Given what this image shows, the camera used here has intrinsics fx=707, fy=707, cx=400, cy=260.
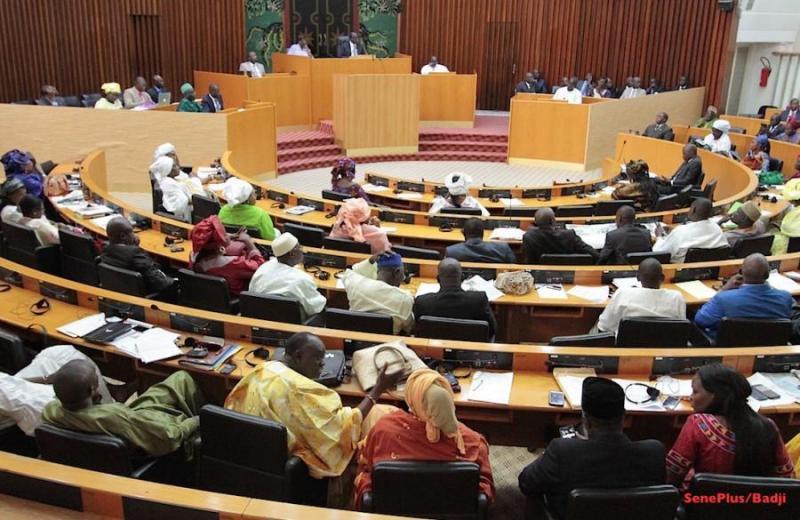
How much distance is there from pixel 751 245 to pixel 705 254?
1.71ft

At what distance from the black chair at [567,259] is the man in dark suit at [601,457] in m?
3.15

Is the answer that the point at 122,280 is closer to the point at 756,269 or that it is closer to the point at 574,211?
the point at 756,269

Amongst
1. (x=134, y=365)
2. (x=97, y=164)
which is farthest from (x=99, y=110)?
(x=134, y=365)

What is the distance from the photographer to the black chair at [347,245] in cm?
620

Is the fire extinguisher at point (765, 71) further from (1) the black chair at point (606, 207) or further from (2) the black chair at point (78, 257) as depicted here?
(2) the black chair at point (78, 257)

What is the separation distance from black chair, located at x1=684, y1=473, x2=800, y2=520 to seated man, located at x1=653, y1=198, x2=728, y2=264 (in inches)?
150

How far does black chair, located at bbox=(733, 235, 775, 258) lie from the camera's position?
6242mm

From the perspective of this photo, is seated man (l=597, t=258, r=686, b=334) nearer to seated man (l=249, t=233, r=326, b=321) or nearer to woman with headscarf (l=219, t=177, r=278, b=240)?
seated man (l=249, t=233, r=326, b=321)

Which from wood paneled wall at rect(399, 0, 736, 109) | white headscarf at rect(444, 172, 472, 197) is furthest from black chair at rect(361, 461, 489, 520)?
wood paneled wall at rect(399, 0, 736, 109)

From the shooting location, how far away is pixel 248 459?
3.01m

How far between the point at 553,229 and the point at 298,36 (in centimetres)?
1191

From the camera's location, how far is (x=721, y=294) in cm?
476

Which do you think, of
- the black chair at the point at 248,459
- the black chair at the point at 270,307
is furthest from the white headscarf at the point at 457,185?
the black chair at the point at 248,459

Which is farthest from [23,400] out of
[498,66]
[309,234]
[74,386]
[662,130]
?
[498,66]
